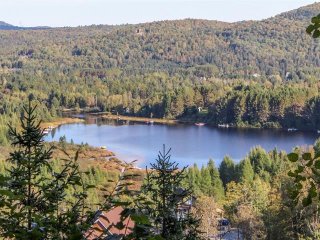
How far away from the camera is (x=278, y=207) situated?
1067 centimetres

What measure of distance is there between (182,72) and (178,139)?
154ft

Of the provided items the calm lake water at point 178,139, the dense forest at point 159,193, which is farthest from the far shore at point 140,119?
the dense forest at point 159,193

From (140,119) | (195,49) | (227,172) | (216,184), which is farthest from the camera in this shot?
(195,49)

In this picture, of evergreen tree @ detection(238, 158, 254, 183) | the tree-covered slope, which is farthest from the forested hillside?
evergreen tree @ detection(238, 158, 254, 183)

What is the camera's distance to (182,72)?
82.6m

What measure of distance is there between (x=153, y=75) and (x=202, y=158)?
148 feet

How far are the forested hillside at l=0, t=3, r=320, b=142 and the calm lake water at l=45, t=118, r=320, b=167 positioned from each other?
4354 millimetres

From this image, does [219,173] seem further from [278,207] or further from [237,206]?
[278,207]

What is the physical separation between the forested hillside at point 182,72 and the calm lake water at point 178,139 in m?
4.35

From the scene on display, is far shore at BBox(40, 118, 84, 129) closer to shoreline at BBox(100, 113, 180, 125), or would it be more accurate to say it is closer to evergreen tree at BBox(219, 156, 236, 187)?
shoreline at BBox(100, 113, 180, 125)

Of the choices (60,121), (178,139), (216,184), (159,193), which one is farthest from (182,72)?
(159,193)

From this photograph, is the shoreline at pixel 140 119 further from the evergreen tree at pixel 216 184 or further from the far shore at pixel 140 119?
the evergreen tree at pixel 216 184

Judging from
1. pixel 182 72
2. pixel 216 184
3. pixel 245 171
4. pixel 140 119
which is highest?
pixel 182 72

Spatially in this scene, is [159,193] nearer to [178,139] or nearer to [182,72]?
[178,139]
